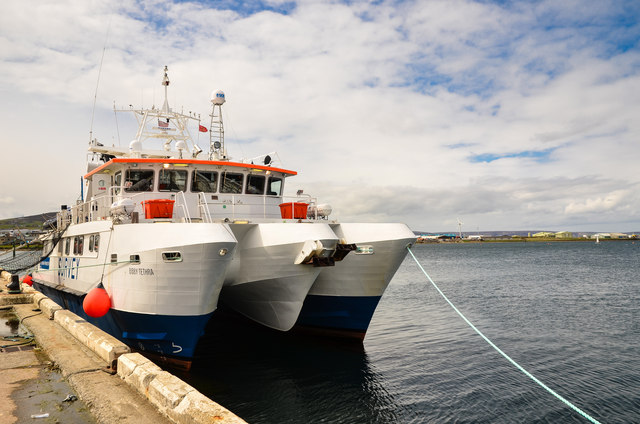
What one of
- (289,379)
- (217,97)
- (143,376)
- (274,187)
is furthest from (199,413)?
(217,97)

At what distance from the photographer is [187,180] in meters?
12.8

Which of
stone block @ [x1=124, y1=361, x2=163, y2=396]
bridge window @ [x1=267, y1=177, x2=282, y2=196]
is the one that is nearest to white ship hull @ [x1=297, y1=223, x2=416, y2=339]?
bridge window @ [x1=267, y1=177, x2=282, y2=196]

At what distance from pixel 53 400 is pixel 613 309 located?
22.6 m

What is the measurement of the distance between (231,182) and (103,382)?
7.92 m

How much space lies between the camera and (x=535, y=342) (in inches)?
558

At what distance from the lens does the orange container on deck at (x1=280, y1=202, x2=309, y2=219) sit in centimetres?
1246

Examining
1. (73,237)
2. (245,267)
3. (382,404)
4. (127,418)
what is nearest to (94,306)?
(245,267)

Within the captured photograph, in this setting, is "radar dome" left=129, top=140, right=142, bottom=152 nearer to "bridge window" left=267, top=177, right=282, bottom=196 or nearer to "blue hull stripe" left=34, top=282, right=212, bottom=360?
"bridge window" left=267, top=177, right=282, bottom=196

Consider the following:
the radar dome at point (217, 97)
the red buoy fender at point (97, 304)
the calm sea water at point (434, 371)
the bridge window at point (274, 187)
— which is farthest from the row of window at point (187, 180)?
the calm sea water at point (434, 371)

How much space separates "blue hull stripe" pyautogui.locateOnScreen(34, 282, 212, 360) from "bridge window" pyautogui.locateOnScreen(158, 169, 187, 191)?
12.5 ft

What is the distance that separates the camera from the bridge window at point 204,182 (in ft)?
42.3

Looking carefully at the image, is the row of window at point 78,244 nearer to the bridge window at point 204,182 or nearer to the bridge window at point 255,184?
the bridge window at point 204,182

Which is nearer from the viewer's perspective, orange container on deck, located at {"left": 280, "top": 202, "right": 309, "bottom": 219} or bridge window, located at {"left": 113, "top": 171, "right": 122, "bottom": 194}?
orange container on deck, located at {"left": 280, "top": 202, "right": 309, "bottom": 219}

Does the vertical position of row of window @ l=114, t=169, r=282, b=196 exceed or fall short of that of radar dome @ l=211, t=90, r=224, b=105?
it falls short
